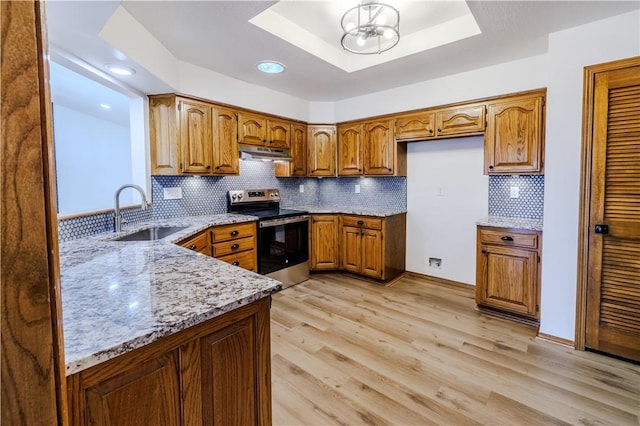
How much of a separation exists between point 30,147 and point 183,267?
1.03m

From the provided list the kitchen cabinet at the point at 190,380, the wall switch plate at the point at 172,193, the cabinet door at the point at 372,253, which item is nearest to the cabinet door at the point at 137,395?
the kitchen cabinet at the point at 190,380

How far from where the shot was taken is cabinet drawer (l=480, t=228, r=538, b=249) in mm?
2557

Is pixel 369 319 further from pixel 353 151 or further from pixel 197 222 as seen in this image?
pixel 353 151

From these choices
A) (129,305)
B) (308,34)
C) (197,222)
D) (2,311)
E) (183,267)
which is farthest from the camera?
(197,222)

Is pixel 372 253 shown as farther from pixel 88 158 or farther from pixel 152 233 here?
→ pixel 88 158

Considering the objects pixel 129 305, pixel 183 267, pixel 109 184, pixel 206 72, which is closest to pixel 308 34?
pixel 206 72

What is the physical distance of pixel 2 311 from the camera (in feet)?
1.32

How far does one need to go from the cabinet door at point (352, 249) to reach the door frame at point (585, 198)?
6.97 ft

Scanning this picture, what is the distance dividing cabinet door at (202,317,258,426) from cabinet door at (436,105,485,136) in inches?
119

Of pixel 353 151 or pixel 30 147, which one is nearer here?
pixel 30 147

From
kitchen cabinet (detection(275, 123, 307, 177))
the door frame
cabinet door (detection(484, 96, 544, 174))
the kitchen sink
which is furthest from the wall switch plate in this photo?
the door frame

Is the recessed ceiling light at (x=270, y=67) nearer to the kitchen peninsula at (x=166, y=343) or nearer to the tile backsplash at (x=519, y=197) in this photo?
the kitchen peninsula at (x=166, y=343)

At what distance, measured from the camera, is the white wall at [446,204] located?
341 centimetres

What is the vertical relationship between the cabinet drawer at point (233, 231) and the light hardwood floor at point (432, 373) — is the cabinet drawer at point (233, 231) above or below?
above
